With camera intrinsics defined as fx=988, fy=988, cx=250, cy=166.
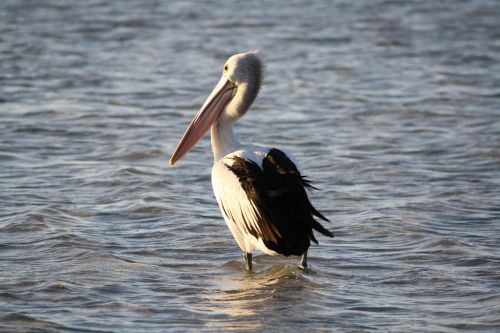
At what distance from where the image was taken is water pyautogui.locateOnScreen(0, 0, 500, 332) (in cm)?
531

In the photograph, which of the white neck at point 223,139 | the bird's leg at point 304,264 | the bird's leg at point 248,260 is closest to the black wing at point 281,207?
the bird's leg at point 304,264

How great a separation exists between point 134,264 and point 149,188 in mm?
1977

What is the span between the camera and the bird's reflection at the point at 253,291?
16.7 feet

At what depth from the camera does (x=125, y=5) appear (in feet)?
61.8

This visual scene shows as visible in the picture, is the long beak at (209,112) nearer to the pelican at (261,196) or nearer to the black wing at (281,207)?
the pelican at (261,196)

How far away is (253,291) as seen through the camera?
221 inches

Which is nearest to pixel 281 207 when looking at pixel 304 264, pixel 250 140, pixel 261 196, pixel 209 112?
pixel 261 196

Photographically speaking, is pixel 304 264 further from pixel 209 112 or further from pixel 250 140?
pixel 250 140

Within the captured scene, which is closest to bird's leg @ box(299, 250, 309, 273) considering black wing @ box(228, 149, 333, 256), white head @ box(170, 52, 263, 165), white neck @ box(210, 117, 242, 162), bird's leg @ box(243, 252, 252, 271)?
black wing @ box(228, 149, 333, 256)

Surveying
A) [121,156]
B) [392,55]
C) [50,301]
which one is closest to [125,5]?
[392,55]

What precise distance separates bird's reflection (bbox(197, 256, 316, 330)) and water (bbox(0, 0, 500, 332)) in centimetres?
2

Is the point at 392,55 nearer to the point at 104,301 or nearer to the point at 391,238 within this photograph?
the point at 391,238

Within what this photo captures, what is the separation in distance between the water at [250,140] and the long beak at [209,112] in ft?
2.19

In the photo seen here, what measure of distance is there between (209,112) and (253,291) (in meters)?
1.38
